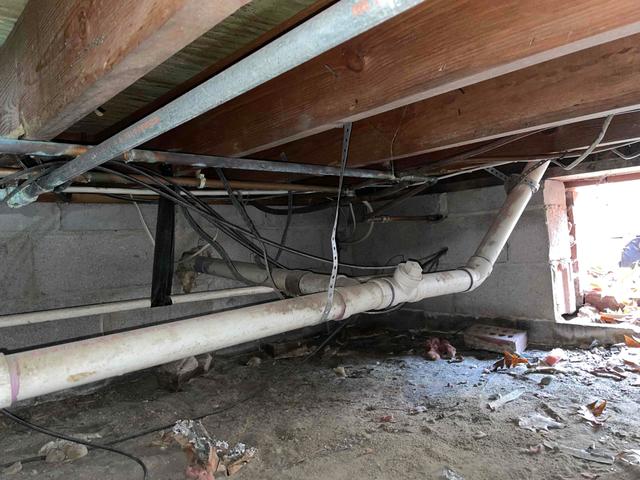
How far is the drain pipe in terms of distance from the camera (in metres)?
0.79

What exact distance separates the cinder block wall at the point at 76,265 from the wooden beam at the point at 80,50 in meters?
1.34

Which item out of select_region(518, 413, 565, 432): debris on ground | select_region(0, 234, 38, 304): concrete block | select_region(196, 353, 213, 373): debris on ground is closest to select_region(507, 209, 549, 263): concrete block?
select_region(518, 413, 565, 432): debris on ground

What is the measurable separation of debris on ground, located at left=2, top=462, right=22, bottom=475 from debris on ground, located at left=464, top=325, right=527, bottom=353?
7.85 ft

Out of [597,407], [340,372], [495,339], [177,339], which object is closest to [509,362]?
[495,339]

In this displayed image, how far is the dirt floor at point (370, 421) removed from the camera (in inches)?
58.5

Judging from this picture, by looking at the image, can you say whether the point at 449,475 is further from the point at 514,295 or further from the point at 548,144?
the point at 514,295

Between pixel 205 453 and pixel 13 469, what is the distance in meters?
0.71

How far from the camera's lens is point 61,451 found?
163 centimetres

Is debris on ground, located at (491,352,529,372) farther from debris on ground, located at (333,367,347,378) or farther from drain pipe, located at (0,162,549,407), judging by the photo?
drain pipe, located at (0,162,549,407)

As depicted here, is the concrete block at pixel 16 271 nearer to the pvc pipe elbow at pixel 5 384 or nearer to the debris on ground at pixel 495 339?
the pvc pipe elbow at pixel 5 384

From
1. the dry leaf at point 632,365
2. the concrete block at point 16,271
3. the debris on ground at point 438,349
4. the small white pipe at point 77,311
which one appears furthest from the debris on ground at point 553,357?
the concrete block at point 16,271

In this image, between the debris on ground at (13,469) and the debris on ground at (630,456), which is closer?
the debris on ground at (630,456)

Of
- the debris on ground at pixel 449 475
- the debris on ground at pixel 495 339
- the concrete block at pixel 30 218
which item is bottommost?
the debris on ground at pixel 449 475

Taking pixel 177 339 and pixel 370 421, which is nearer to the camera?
pixel 177 339
